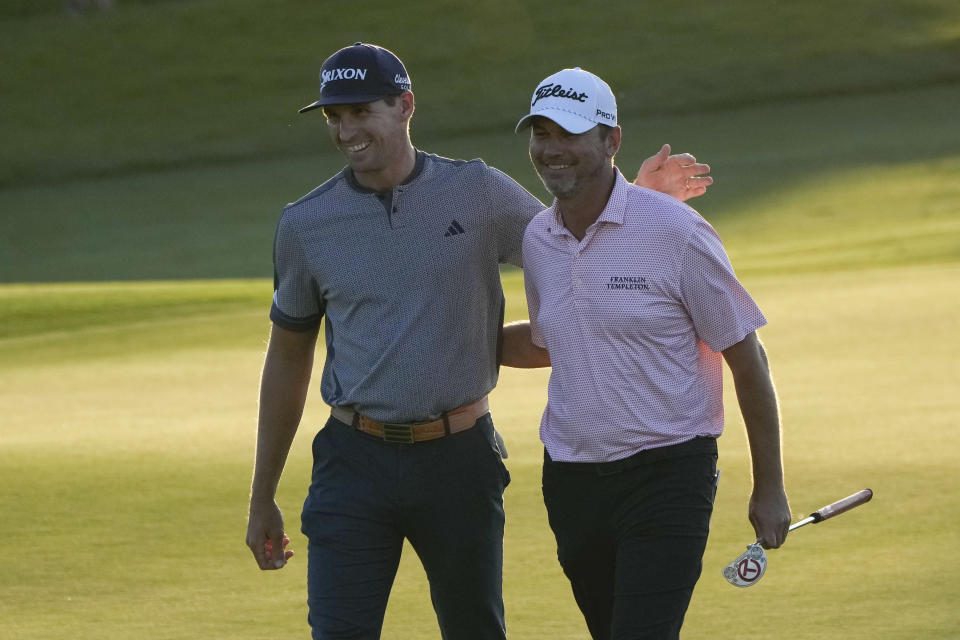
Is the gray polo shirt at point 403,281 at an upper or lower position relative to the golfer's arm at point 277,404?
upper

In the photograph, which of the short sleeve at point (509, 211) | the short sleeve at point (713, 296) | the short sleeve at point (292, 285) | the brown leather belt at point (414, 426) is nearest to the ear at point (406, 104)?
the short sleeve at point (509, 211)

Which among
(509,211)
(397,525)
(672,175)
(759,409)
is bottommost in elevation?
(397,525)

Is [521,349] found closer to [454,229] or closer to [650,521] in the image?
[454,229]

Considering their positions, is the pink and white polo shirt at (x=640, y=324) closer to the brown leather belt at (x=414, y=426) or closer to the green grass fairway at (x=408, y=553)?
the brown leather belt at (x=414, y=426)

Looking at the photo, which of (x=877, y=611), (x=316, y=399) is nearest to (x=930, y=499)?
(x=877, y=611)

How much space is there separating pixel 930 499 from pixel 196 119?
26.2 metres

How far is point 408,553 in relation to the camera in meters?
6.05

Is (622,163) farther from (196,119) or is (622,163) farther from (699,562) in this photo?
(699,562)

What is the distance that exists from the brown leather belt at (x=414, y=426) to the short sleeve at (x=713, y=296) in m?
0.67

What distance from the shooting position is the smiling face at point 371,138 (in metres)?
4.22

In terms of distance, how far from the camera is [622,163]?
2516 cm

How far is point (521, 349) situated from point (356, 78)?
820 millimetres

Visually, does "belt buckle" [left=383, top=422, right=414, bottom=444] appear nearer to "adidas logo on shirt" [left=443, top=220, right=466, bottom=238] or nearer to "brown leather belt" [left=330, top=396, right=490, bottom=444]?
"brown leather belt" [left=330, top=396, right=490, bottom=444]

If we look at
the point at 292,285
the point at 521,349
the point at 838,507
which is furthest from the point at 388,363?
the point at 838,507
